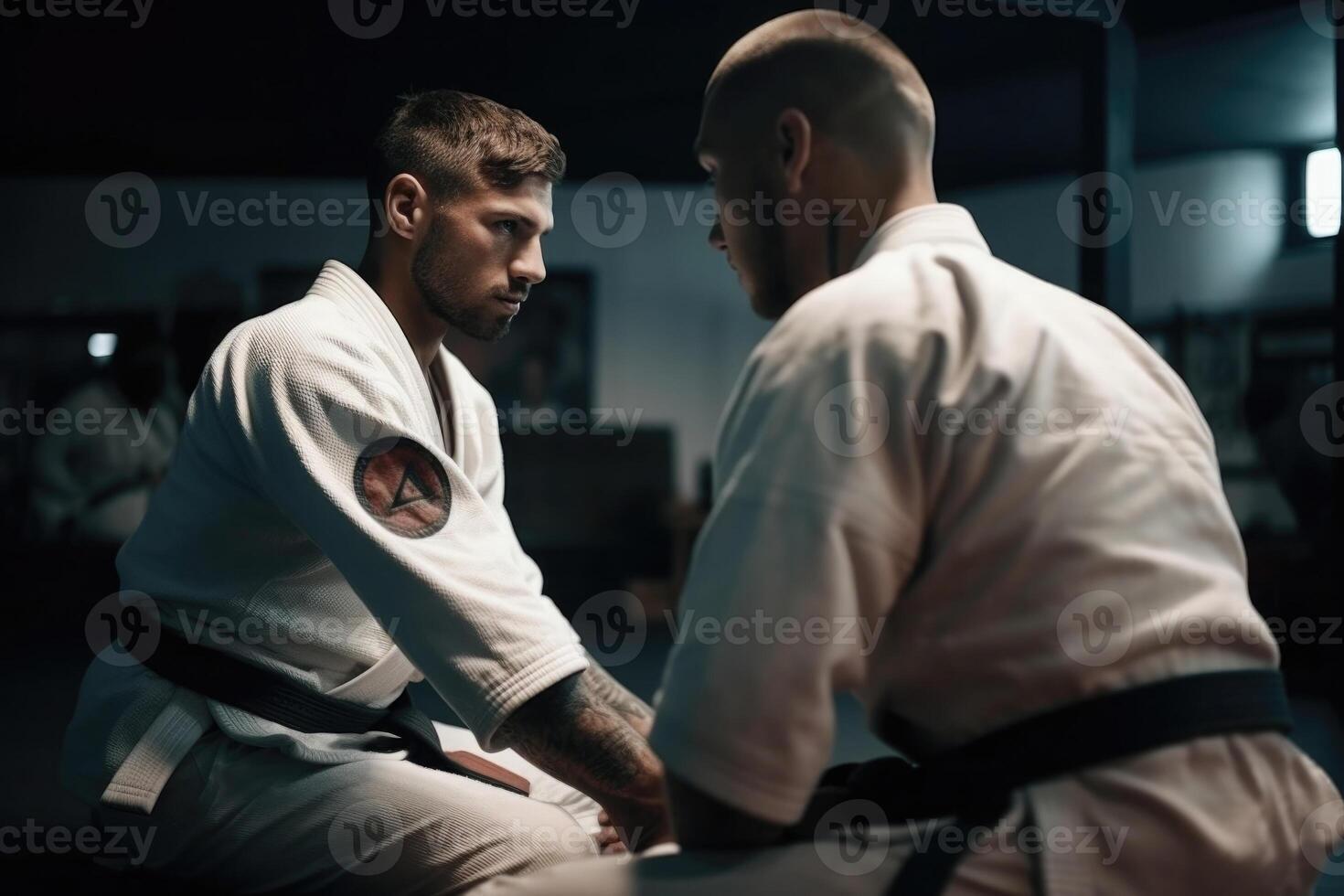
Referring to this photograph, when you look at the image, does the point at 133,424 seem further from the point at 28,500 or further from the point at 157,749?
the point at 157,749

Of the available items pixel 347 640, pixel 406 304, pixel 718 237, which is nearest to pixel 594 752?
pixel 347 640

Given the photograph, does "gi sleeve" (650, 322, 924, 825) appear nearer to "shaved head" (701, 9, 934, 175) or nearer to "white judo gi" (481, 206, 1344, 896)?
"white judo gi" (481, 206, 1344, 896)

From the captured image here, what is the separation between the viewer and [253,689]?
1839 millimetres

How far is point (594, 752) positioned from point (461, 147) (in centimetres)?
119

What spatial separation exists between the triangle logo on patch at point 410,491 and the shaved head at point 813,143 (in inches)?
25.5

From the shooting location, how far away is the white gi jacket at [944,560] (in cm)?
104

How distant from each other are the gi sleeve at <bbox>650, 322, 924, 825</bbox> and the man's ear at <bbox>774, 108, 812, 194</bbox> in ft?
1.08

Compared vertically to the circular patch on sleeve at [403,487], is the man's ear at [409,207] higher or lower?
higher

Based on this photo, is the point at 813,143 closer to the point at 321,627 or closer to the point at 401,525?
the point at 401,525

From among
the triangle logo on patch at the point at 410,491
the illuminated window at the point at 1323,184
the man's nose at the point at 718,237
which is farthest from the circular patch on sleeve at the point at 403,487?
the illuminated window at the point at 1323,184

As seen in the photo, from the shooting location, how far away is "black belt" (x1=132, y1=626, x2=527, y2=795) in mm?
1833

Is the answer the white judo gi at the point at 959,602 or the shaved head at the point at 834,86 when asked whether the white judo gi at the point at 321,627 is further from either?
the shaved head at the point at 834,86

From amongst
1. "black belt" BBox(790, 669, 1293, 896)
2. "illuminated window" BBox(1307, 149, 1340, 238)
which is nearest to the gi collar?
"black belt" BBox(790, 669, 1293, 896)

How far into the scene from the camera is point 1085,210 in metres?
4.25
